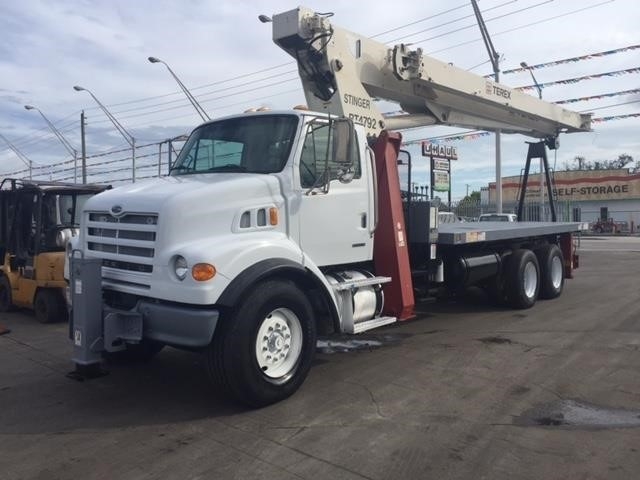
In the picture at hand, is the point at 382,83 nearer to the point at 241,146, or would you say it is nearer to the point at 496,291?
the point at 241,146

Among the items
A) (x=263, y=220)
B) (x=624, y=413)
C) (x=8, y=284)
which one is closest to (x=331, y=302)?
(x=263, y=220)

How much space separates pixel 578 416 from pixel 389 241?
2904 millimetres

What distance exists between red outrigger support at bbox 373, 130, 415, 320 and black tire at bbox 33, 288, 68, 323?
18.7 feet

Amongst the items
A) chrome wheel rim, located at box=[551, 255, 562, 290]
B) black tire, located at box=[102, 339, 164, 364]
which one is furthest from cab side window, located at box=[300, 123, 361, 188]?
chrome wheel rim, located at box=[551, 255, 562, 290]

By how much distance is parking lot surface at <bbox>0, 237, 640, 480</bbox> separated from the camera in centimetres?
416

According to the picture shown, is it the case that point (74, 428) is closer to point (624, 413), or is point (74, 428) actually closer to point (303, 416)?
point (303, 416)

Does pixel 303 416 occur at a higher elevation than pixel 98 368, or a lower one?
lower

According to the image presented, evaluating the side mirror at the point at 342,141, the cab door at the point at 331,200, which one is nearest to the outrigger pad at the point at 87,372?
the cab door at the point at 331,200

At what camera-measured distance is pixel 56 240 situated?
10406 millimetres

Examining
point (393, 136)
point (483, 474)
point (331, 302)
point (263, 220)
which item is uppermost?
point (393, 136)

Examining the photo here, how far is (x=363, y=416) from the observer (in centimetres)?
509

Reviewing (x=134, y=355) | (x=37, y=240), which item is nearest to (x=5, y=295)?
(x=37, y=240)

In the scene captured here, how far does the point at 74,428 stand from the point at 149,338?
92 centimetres

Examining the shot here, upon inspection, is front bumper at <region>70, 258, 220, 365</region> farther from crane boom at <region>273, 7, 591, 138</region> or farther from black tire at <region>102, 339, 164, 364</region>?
crane boom at <region>273, 7, 591, 138</region>
